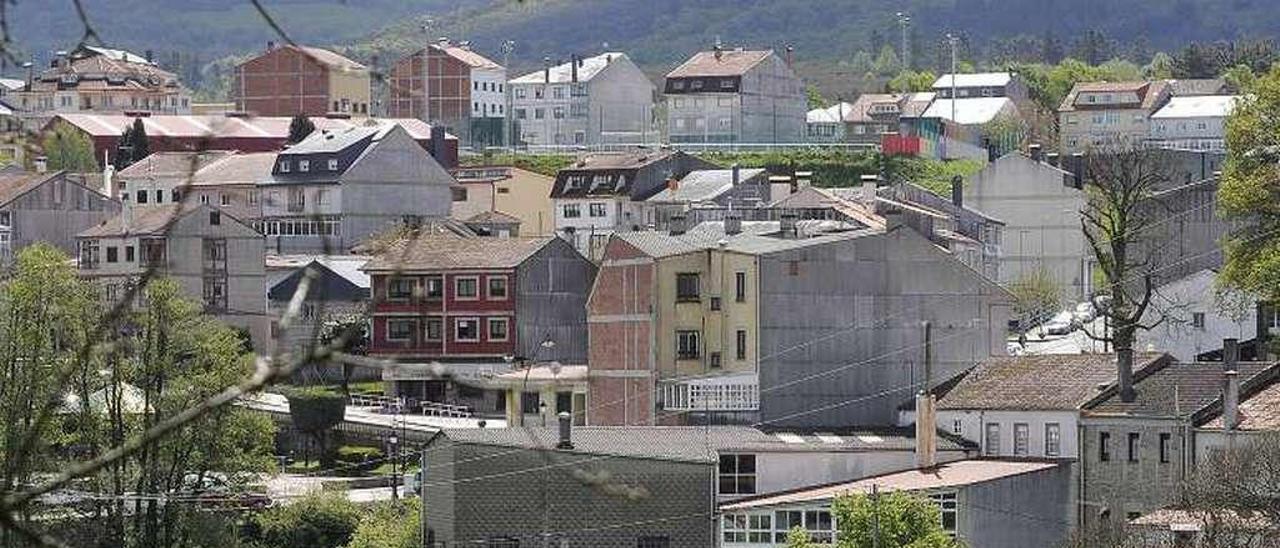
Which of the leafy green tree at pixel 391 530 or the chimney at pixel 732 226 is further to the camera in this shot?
the chimney at pixel 732 226

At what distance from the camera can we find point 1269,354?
212 feet

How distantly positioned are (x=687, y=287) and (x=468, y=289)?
1946 centimetres

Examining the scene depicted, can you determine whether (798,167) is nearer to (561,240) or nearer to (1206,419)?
(561,240)

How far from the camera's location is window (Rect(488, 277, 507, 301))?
84.1m

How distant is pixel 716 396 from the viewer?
2483 inches

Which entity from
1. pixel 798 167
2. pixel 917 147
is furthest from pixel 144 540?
pixel 917 147

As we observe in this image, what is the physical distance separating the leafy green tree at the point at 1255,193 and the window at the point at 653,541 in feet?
39.2

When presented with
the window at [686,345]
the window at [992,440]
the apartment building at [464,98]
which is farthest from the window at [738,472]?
the apartment building at [464,98]

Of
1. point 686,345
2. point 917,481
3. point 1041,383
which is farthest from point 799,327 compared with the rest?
point 917,481

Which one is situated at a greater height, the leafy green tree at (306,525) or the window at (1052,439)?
the window at (1052,439)

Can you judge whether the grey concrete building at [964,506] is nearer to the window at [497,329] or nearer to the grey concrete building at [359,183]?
the window at [497,329]

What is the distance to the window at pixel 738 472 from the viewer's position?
55.3 meters

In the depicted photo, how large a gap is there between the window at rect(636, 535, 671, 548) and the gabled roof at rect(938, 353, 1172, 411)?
19.9 feet

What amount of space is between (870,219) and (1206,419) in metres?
31.5
